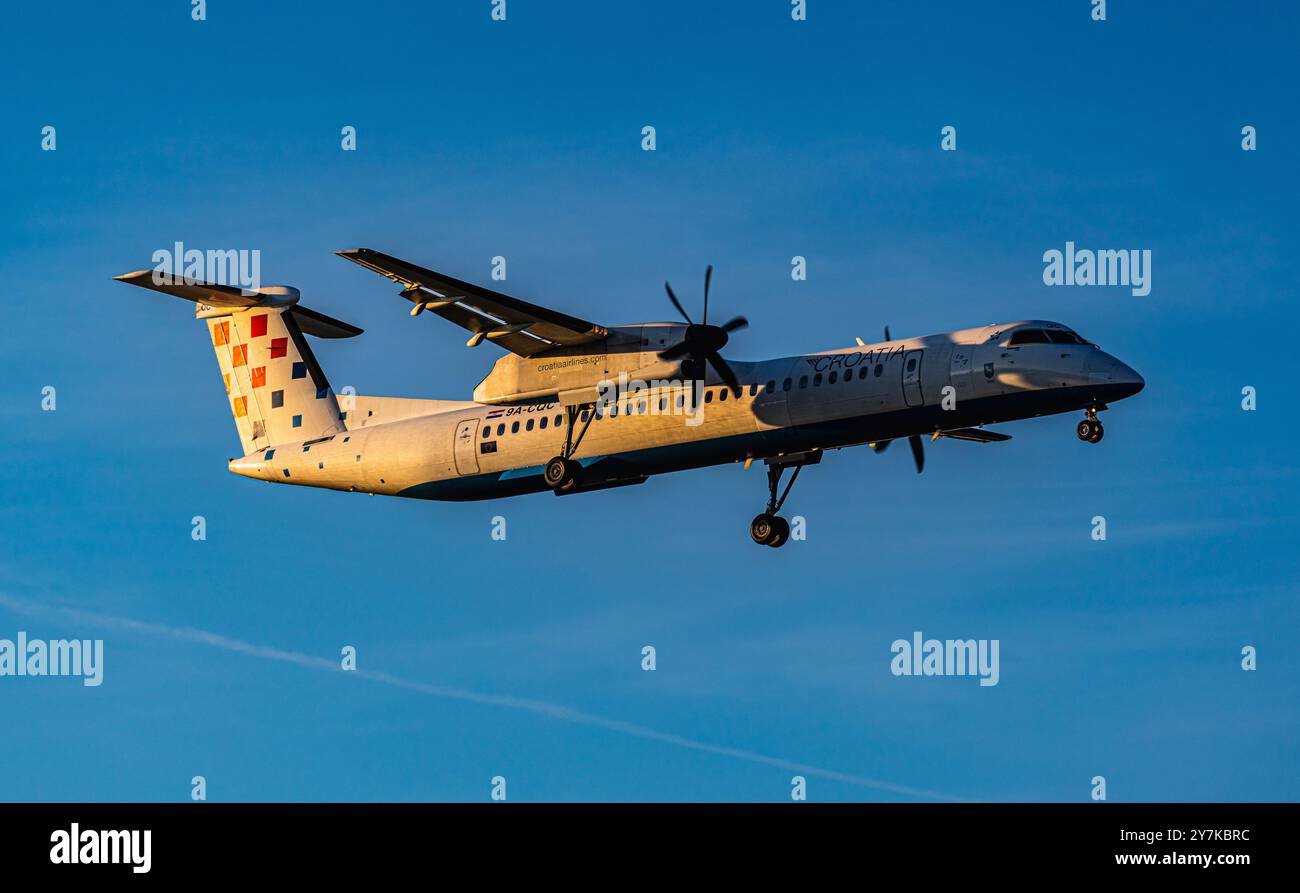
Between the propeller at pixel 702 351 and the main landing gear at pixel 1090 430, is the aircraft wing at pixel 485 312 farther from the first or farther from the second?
the main landing gear at pixel 1090 430

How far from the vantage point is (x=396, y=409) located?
3959 centimetres

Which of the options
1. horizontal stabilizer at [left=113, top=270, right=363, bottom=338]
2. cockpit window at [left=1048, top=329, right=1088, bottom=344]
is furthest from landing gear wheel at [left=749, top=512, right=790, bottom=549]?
horizontal stabilizer at [left=113, top=270, right=363, bottom=338]

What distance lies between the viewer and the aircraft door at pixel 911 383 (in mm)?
32781

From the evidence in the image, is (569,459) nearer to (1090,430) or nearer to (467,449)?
(467,449)

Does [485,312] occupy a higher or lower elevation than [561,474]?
higher

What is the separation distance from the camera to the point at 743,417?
3422cm

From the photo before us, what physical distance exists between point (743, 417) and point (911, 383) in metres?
3.41

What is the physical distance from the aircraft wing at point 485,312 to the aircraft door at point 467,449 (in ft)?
8.62

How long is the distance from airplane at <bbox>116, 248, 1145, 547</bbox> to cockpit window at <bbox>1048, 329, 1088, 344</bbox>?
41 mm

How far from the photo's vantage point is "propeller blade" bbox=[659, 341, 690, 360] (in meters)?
34.1

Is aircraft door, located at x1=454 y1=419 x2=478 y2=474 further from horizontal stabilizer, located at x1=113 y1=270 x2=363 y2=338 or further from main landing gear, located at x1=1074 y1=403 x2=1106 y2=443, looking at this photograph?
main landing gear, located at x1=1074 y1=403 x2=1106 y2=443

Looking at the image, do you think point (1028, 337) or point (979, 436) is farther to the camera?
point (979, 436)

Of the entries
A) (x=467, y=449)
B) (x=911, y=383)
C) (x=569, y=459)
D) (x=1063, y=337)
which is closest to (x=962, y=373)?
(x=911, y=383)
